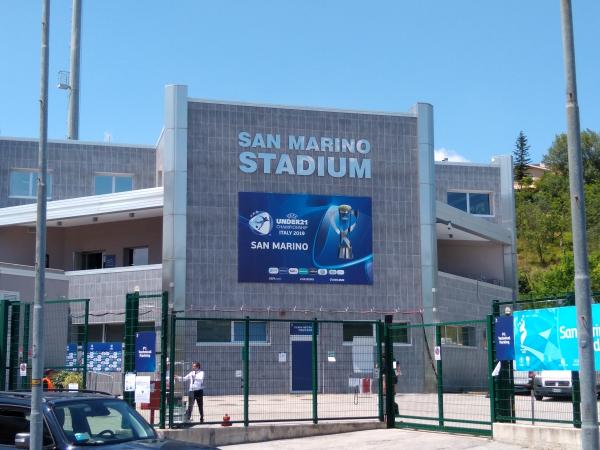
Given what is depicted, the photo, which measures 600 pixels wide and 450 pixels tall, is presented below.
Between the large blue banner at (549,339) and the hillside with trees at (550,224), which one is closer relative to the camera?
the large blue banner at (549,339)

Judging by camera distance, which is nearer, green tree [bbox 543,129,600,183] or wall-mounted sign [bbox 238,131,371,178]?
wall-mounted sign [bbox 238,131,371,178]

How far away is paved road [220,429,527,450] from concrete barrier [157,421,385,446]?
0.23 metres

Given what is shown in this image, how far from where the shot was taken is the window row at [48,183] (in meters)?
39.0

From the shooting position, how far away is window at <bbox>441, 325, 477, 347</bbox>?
22.5 meters

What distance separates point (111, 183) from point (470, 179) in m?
17.9

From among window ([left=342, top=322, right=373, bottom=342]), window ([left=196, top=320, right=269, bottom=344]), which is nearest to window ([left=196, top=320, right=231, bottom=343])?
window ([left=196, top=320, right=269, bottom=344])

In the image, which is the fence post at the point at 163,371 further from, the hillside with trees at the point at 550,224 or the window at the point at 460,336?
the hillside with trees at the point at 550,224

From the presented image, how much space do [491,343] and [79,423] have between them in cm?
887

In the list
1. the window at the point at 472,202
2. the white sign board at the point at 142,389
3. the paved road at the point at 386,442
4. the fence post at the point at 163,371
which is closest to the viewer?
the paved road at the point at 386,442

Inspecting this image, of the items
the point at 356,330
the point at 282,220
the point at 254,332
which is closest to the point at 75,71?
the point at 282,220

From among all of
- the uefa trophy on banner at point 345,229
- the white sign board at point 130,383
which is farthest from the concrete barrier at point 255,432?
the uefa trophy on banner at point 345,229

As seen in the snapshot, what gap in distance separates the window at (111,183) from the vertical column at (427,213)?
14.4m

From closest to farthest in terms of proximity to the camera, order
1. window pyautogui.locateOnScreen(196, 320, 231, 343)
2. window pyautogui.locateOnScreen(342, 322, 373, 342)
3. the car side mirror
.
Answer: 1. the car side mirror
2. window pyautogui.locateOnScreen(196, 320, 231, 343)
3. window pyautogui.locateOnScreen(342, 322, 373, 342)

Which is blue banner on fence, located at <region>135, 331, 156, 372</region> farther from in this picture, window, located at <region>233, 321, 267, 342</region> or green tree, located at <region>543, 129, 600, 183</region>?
green tree, located at <region>543, 129, 600, 183</region>
